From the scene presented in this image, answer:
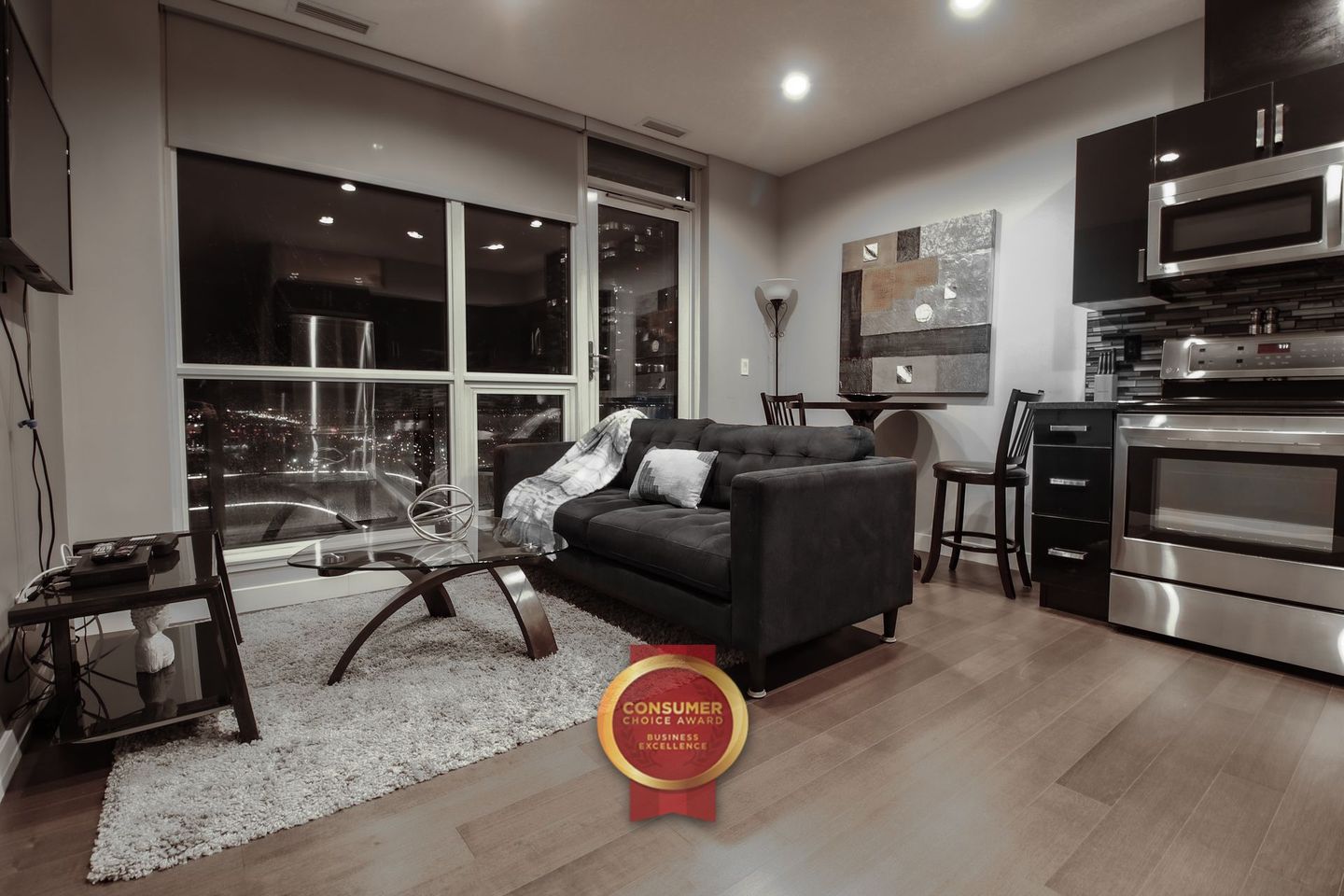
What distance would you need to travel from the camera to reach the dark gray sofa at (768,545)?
1.94 metres

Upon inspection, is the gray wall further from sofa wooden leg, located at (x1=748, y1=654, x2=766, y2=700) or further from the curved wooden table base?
sofa wooden leg, located at (x1=748, y1=654, x2=766, y2=700)

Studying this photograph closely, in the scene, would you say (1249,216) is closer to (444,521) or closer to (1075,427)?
(1075,427)

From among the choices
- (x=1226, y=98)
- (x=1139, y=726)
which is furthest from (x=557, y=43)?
(x=1139, y=726)

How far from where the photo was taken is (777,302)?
15.6 ft

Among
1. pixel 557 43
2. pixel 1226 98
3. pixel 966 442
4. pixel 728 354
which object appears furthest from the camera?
pixel 728 354

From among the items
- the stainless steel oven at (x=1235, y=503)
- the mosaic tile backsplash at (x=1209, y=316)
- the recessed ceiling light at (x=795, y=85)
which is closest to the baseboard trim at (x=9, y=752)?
the stainless steel oven at (x=1235, y=503)

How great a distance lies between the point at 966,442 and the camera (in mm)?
3766

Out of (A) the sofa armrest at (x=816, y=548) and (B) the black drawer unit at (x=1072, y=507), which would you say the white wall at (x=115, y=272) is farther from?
(B) the black drawer unit at (x=1072, y=507)

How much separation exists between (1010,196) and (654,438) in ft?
7.73

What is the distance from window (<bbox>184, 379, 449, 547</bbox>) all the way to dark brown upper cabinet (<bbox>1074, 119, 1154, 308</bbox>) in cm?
323

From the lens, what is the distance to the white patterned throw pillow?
2861 mm

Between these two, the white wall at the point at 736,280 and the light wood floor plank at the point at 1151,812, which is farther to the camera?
the white wall at the point at 736,280

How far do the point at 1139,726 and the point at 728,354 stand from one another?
131 inches

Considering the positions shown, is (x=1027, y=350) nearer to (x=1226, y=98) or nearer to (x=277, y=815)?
(x=1226, y=98)
